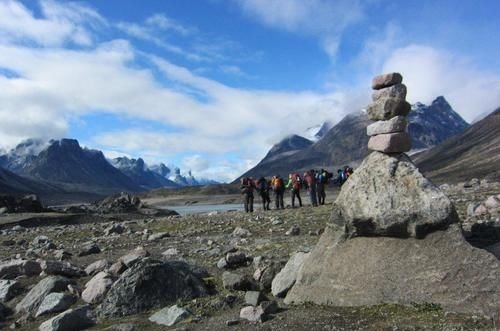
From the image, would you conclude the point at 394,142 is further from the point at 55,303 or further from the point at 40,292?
the point at 40,292

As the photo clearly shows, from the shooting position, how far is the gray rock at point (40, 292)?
46.0ft

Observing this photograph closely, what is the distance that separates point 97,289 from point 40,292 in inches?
66.1

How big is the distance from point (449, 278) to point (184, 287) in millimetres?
6180

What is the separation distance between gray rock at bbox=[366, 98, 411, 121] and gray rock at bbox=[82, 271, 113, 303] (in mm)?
8151

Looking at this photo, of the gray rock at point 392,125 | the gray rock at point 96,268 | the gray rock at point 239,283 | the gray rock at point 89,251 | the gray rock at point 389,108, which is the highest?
the gray rock at point 389,108

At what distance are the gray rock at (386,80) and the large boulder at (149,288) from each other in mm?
6609

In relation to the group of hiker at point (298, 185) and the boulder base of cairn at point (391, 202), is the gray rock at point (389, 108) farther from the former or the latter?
the group of hiker at point (298, 185)

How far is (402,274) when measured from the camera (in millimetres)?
11289

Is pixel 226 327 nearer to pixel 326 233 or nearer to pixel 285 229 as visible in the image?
pixel 326 233

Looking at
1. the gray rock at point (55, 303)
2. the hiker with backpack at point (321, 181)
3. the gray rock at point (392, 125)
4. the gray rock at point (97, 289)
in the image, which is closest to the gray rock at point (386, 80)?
the gray rock at point (392, 125)

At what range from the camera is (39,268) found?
1748 cm

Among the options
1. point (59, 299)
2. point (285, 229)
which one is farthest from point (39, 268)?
point (285, 229)

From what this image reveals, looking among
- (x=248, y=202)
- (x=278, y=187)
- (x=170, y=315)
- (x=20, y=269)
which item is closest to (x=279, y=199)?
(x=278, y=187)

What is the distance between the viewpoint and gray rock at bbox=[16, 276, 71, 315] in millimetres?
14016
